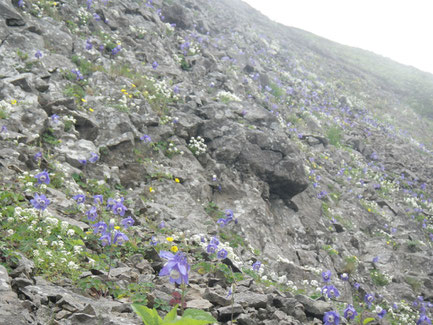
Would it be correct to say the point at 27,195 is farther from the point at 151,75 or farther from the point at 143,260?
the point at 151,75

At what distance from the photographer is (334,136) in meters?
19.7

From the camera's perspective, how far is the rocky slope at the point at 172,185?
4.70 m

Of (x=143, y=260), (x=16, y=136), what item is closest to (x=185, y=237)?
(x=143, y=260)

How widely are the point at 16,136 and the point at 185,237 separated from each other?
3.86 metres

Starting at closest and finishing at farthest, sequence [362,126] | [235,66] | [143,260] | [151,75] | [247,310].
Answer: [247,310]
[143,260]
[151,75]
[235,66]
[362,126]

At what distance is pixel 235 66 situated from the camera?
18.9 m

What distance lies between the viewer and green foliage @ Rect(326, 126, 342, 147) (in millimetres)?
19328

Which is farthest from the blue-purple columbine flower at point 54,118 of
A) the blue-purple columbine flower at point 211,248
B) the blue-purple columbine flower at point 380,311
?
the blue-purple columbine flower at point 380,311

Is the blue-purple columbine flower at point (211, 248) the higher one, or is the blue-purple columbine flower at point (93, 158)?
the blue-purple columbine flower at point (211, 248)

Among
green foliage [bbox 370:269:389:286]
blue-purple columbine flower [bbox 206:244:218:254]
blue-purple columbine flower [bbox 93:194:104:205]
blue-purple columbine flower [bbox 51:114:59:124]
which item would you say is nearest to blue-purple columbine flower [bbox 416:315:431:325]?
green foliage [bbox 370:269:389:286]

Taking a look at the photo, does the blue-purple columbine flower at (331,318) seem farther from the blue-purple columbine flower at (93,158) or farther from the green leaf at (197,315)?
the blue-purple columbine flower at (93,158)

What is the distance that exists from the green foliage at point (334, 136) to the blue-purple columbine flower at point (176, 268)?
17.4 meters

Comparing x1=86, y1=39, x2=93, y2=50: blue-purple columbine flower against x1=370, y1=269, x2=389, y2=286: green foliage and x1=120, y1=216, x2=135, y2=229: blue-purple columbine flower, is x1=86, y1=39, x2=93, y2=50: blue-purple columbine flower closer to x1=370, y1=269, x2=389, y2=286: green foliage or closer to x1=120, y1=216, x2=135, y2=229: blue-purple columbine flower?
x1=120, y1=216, x2=135, y2=229: blue-purple columbine flower

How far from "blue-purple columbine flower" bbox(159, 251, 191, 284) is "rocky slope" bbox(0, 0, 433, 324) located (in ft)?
2.88
